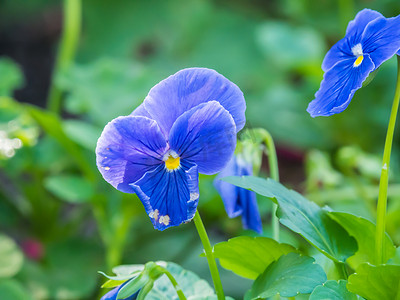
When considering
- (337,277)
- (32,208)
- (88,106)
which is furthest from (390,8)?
(337,277)

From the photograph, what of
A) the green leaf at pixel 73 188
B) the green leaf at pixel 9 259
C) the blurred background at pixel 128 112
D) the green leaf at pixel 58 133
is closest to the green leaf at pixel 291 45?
the blurred background at pixel 128 112

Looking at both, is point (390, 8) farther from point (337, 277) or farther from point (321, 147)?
point (337, 277)

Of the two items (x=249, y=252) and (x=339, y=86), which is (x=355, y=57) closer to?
(x=339, y=86)

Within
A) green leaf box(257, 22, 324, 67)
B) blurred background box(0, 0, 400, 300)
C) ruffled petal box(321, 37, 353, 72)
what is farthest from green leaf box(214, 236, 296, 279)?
green leaf box(257, 22, 324, 67)

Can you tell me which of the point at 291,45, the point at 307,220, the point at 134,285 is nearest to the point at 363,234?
the point at 307,220

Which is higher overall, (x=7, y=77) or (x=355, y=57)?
(x=355, y=57)

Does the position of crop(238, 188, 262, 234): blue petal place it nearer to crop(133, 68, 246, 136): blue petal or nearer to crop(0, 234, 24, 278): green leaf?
crop(133, 68, 246, 136): blue petal
